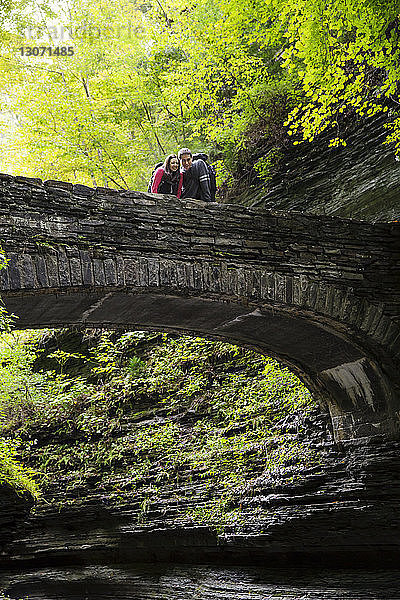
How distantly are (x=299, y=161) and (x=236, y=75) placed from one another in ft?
8.15

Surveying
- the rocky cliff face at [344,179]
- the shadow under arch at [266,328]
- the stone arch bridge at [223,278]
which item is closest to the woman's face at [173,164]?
the stone arch bridge at [223,278]

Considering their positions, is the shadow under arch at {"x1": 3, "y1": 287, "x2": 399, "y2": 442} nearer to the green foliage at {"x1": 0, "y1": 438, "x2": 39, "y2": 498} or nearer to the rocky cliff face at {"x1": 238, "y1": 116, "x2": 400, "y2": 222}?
the rocky cliff face at {"x1": 238, "y1": 116, "x2": 400, "y2": 222}

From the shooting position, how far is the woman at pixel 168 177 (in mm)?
A: 7215

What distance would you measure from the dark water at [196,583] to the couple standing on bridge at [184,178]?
5.21 m

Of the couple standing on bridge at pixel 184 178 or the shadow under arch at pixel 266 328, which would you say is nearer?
the shadow under arch at pixel 266 328

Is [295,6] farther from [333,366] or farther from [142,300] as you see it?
[333,366]

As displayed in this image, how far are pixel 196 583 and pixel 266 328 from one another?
13.1 ft

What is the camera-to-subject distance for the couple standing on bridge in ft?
23.8

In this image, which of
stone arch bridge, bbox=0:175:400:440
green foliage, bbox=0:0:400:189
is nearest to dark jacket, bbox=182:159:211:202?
stone arch bridge, bbox=0:175:400:440

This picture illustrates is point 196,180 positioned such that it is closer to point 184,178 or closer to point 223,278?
point 184,178

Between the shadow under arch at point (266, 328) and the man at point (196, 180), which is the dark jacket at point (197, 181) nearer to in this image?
the man at point (196, 180)

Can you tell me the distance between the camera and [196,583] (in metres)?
8.20

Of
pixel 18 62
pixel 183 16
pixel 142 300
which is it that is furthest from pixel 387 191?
pixel 18 62

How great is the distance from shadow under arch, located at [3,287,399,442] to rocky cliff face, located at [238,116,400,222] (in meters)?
2.51
